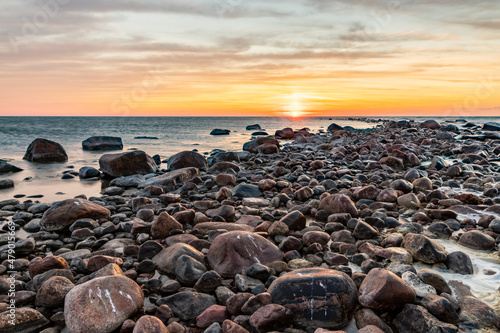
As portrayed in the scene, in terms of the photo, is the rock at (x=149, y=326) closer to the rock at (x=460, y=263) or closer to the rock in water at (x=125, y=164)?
the rock at (x=460, y=263)

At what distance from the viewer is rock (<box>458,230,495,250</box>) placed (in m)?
3.66

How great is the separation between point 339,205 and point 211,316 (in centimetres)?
306

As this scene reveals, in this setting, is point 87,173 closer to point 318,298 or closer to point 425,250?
point 318,298

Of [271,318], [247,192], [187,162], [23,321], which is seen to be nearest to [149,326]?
[271,318]

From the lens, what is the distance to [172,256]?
3406mm

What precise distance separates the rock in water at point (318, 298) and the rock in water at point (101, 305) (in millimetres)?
1186

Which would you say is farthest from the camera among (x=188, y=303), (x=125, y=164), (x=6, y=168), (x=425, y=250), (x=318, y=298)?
(x=6, y=168)

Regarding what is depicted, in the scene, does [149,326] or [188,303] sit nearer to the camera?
[149,326]

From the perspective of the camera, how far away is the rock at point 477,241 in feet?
12.0

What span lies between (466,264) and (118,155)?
30.4 ft

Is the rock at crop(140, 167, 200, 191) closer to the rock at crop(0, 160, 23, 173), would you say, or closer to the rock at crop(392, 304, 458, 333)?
the rock at crop(0, 160, 23, 173)

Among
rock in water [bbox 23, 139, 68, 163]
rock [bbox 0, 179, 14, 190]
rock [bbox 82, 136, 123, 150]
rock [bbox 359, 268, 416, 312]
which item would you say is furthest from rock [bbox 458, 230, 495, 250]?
rock [bbox 82, 136, 123, 150]

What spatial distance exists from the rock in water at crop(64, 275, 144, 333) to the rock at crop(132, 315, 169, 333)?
0.87 ft

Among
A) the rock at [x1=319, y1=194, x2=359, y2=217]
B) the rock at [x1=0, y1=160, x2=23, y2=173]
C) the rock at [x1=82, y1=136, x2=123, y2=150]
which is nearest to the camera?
the rock at [x1=319, y1=194, x2=359, y2=217]
